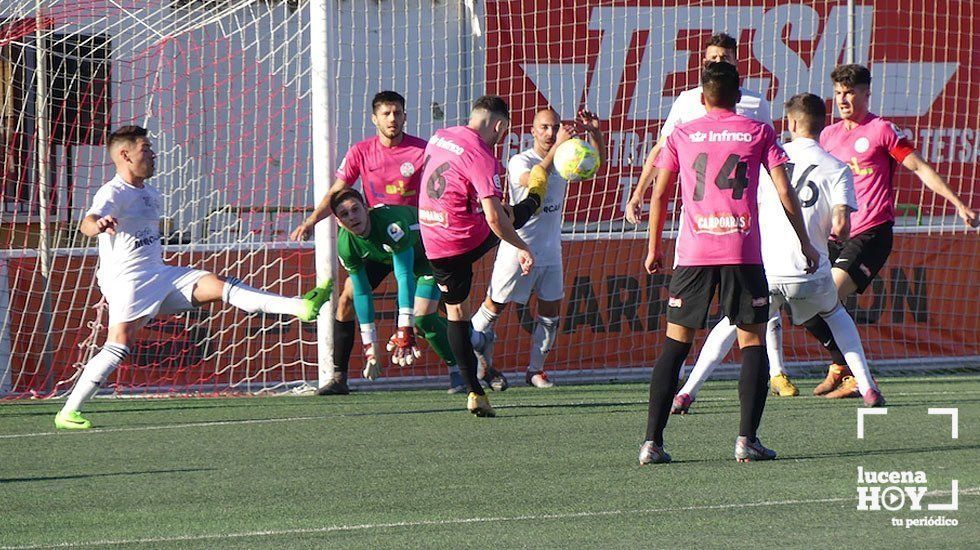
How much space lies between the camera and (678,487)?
617 cm

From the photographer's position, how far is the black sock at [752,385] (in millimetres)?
6715

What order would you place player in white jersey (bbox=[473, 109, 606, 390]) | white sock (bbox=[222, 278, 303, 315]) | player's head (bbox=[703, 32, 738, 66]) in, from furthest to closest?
player in white jersey (bbox=[473, 109, 606, 390])
white sock (bbox=[222, 278, 303, 315])
player's head (bbox=[703, 32, 738, 66])

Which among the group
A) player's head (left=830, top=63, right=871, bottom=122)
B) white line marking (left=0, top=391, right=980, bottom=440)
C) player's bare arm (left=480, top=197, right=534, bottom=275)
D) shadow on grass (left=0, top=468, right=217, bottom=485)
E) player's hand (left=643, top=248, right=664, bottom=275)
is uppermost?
player's head (left=830, top=63, right=871, bottom=122)

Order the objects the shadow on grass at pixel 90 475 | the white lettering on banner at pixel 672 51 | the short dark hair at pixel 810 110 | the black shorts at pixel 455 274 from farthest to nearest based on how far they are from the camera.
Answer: the white lettering on banner at pixel 672 51
the short dark hair at pixel 810 110
the black shorts at pixel 455 274
the shadow on grass at pixel 90 475

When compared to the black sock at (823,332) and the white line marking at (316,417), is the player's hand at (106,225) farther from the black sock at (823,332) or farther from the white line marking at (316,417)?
the black sock at (823,332)

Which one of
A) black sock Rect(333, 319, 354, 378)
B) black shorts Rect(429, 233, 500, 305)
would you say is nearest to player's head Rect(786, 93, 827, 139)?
black shorts Rect(429, 233, 500, 305)

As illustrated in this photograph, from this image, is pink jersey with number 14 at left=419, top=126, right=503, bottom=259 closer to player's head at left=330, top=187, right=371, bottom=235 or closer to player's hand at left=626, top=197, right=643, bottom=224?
player's hand at left=626, top=197, right=643, bottom=224

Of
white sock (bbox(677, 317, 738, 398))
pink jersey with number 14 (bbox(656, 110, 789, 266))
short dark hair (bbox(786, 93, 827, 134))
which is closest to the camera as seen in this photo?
pink jersey with number 14 (bbox(656, 110, 789, 266))

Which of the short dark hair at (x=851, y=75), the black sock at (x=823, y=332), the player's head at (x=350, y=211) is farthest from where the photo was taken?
the player's head at (x=350, y=211)

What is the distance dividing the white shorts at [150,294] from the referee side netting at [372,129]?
228 cm

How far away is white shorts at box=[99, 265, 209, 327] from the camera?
8.86 meters

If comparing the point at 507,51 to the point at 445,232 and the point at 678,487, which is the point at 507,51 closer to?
the point at 445,232

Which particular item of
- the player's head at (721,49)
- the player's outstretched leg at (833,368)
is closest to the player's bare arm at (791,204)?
the player's head at (721,49)

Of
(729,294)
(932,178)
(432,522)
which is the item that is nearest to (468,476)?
(432,522)
